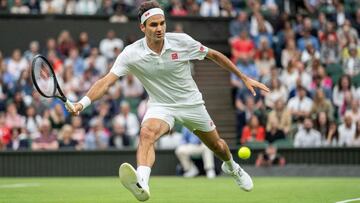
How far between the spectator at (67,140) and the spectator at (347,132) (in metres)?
5.76

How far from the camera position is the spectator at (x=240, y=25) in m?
24.0

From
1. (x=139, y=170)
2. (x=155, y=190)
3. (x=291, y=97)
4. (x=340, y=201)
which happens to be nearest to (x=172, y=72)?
(x=139, y=170)

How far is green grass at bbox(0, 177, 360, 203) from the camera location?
38.7ft

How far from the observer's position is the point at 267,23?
24578 millimetres

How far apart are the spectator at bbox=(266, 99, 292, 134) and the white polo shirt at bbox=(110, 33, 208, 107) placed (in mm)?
10111

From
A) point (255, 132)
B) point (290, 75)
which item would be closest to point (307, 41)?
point (290, 75)

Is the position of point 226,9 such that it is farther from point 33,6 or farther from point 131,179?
point 131,179

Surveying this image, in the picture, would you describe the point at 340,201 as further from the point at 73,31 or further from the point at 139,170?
the point at 73,31

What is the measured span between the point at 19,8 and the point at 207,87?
17.2 ft

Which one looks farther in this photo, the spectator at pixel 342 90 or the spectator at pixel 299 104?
the spectator at pixel 342 90

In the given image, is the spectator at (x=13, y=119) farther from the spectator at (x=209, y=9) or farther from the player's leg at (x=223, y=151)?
the player's leg at (x=223, y=151)

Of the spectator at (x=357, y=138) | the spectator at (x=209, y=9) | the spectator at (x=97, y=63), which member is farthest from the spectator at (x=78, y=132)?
the spectator at (x=357, y=138)

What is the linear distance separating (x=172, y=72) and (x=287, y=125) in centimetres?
1054

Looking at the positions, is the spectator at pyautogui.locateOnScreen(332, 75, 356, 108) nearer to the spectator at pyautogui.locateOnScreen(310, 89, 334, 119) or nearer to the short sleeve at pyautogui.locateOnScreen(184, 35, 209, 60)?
the spectator at pyautogui.locateOnScreen(310, 89, 334, 119)
